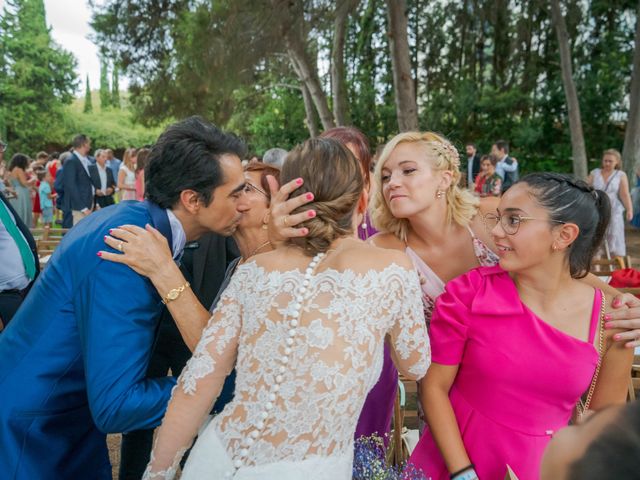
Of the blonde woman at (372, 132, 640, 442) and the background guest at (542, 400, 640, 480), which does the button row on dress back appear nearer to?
the background guest at (542, 400, 640, 480)

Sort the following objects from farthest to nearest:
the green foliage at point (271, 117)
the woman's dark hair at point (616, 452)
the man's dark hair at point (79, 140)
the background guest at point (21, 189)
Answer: the green foliage at point (271, 117) → the background guest at point (21, 189) → the man's dark hair at point (79, 140) → the woman's dark hair at point (616, 452)

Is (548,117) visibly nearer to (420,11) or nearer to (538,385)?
(420,11)

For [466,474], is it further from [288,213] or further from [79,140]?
[79,140]

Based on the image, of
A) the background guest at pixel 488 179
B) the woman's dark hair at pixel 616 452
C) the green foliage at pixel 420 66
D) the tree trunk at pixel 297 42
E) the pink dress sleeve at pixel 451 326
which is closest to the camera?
the woman's dark hair at pixel 616 452

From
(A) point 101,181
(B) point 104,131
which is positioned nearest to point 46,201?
(A) point 101,181

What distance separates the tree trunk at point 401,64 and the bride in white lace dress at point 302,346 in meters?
8.79

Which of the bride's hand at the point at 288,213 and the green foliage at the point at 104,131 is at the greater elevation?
the green foliage at the point at 104,131

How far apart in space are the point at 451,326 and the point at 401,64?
8.83m

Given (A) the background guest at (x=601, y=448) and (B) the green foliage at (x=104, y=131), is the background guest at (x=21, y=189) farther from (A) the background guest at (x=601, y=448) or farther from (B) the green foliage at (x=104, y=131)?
(B) the green foliage at (x=104, y=131)

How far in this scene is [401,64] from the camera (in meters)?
9.99

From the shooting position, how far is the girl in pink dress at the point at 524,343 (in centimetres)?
179

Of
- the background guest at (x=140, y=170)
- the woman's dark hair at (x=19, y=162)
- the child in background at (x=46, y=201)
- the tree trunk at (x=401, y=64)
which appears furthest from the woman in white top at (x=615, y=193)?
the child in background at (x=46, y=201)

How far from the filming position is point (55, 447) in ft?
5.87

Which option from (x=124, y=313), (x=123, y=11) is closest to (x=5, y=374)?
(x=124, y=313)
